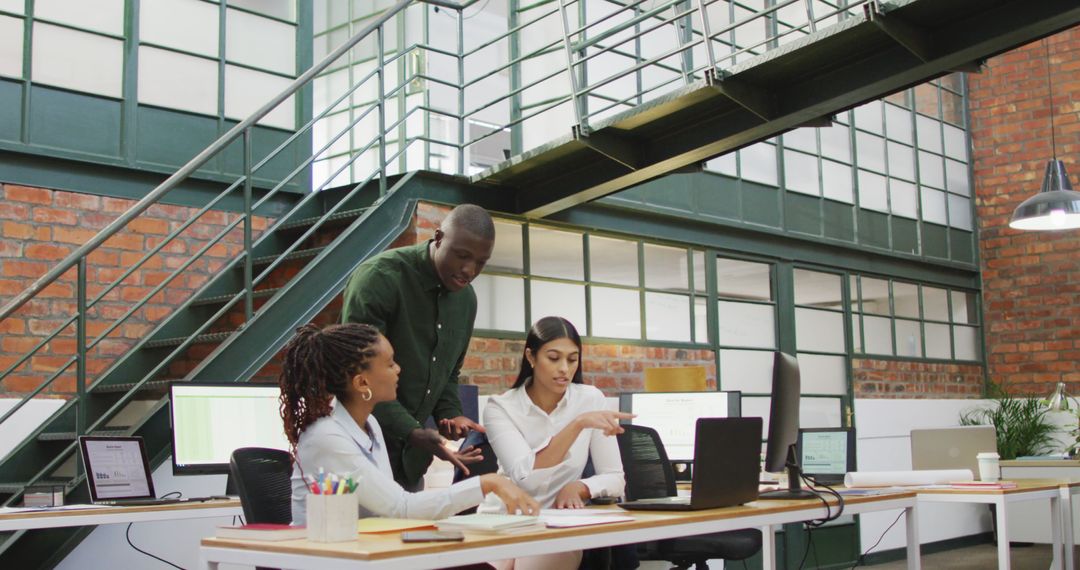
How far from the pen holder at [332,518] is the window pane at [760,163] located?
19.9ft

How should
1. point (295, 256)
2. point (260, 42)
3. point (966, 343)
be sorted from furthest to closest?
1. point (966, 343)
2. point (260, 42)
3. point (295, 256)

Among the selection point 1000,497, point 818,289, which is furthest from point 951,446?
point 818,289

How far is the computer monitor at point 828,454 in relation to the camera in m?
4.37

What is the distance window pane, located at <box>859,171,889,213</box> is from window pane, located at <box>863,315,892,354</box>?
2.87 ft

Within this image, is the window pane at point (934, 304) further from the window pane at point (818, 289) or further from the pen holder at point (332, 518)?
the pen holder at point (332, 518)

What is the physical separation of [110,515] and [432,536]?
178 cm

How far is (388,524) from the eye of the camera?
7.13 ft

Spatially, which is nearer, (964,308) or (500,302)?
(500,302)

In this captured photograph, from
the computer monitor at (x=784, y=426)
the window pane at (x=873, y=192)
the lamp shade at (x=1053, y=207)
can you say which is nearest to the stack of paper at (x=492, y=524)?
the computer monitor at (x=784, y=426)

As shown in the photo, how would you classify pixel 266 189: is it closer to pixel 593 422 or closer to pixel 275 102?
pixel 275 102

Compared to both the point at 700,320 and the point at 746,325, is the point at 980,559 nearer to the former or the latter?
the point at 746,325

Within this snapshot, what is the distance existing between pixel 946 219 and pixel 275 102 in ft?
21.3

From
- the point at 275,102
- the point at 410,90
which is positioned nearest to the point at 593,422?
the point at 275,102

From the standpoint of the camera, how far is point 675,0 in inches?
204
